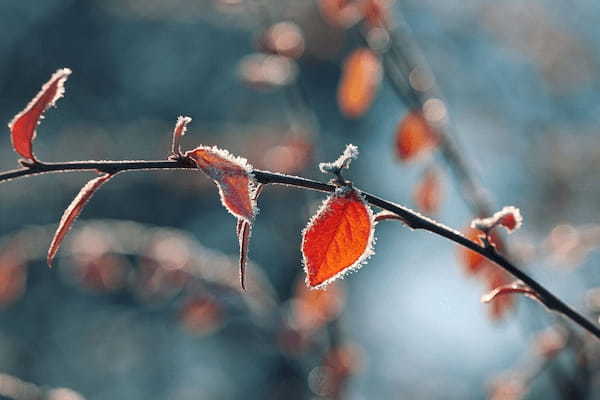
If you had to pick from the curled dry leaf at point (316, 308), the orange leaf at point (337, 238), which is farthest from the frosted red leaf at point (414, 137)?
the orange leaf at point (337, 238)

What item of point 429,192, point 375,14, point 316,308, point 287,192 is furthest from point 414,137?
point 287,192

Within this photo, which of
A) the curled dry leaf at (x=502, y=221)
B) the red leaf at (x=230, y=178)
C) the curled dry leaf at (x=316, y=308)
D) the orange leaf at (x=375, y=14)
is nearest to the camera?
the red leaf at (x=230, y=178)

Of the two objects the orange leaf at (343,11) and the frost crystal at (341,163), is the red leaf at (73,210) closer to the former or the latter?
the frost crystal at (341,163)

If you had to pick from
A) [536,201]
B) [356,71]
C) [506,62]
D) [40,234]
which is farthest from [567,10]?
[40,234]

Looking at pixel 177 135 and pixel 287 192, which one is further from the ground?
pixel 287 192

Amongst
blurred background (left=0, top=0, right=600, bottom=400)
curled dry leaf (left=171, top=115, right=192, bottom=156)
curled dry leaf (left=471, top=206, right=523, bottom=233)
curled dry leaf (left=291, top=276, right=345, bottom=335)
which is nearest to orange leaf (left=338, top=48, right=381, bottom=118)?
blurred background (left=0, top=0, right=600, bottom=400)

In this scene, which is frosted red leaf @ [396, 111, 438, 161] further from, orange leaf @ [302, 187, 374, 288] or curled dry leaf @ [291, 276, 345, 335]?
orange leaf @ [302, 187, 374, 288]

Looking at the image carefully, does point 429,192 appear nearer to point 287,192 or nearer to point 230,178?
point 230,178
